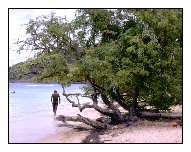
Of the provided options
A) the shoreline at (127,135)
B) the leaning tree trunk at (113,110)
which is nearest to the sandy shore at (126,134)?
the shoreline at (127,135)

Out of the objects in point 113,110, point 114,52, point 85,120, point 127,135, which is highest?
point 114,52

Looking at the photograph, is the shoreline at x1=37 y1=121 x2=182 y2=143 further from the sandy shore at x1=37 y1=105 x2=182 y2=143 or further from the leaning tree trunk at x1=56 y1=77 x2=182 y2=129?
the leaning tree trunk at x1=56 y1=77 x2=182 y2=129

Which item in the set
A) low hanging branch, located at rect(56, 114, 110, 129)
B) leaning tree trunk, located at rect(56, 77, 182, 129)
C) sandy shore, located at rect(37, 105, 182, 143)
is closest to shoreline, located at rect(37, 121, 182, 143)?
sandy shore, located at rect(37, 105, 182, 143)

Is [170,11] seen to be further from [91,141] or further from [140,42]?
[91,141]

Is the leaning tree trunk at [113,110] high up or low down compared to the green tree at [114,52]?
down

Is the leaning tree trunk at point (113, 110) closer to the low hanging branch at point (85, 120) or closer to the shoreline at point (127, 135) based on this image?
the low hanging branch at point (85, 120)

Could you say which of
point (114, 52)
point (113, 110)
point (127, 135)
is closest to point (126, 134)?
point (127, 135)

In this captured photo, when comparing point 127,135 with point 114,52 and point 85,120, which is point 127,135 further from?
point 114,52

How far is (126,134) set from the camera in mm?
12242

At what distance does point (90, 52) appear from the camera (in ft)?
42.3

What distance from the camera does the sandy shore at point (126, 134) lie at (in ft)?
37.3
